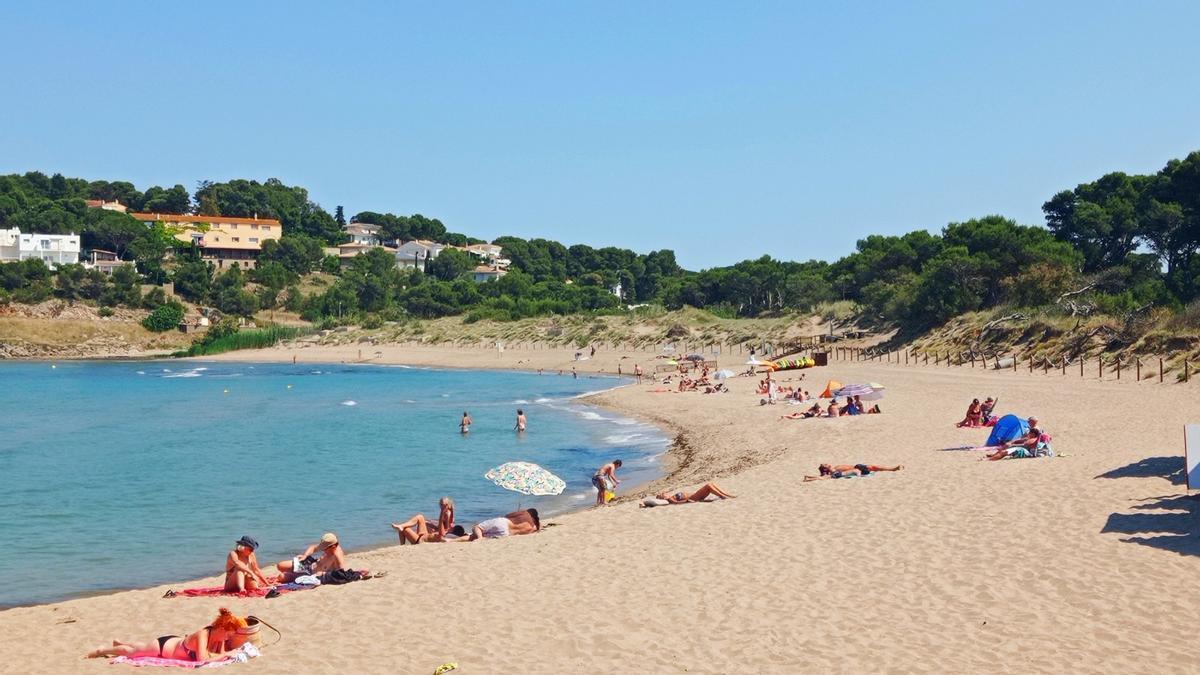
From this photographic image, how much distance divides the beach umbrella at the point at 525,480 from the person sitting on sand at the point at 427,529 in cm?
282

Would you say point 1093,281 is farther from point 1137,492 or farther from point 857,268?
point 1137,492

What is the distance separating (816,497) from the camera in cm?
1442

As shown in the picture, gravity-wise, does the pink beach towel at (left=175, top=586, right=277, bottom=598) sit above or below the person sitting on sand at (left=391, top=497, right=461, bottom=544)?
below

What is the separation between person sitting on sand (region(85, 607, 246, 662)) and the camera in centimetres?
805

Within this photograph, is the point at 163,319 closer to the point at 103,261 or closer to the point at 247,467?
→ the point at 103,261

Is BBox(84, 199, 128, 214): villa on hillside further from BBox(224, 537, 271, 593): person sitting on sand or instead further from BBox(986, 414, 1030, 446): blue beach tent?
BBox(224, 537, 271, 593): person sitting on sand

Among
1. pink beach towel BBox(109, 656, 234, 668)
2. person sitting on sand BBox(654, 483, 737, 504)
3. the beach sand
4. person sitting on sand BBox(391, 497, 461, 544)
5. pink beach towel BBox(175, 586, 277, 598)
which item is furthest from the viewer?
person sitting on sand BBox(654, 483, 737, 504)

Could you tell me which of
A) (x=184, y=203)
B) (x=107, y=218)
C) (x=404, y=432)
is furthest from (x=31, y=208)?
(x=404, y=432)

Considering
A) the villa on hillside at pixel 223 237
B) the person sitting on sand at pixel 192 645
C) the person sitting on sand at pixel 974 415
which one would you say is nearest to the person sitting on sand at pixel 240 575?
the person sitting on sand at pixel 192 645

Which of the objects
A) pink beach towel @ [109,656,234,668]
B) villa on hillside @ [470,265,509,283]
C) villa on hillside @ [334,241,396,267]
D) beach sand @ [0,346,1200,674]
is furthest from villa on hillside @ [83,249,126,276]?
pink beach towel @ [109,656,234,668]

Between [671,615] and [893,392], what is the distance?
24086 millimetres

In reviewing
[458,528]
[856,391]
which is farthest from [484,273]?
[458,528]

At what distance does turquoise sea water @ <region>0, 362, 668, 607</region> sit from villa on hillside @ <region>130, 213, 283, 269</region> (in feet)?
240

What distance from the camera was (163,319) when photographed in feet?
307
